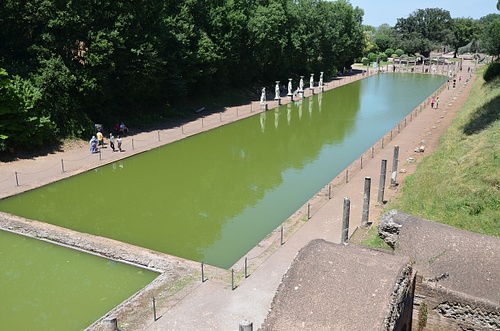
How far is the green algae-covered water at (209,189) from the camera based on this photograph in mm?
15695

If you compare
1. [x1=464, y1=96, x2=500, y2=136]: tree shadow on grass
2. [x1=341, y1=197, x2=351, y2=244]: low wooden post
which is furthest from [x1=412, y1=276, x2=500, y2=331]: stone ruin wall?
[x1=464, y1=96, x2=500, y2=136]: tree shadow on grass

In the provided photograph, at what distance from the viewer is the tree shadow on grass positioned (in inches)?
943

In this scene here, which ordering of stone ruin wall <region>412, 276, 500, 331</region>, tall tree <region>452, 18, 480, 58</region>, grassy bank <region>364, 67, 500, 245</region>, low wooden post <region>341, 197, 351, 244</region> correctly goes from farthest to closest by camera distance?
tall tree <region>452, 18, 480, 58</region> → grassy bank <region>364, 67, 500, 245</region> → low wooden post <region>341, 197, 351, 244</region> → stone ruin wall <region>412, 276, 500, 331</region>

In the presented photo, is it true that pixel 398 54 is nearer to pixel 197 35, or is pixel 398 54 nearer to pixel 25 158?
pixel 197 35

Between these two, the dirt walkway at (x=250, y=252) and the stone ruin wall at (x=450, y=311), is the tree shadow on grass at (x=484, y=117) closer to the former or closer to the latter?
the dirt walkway at (x=250, y=252)

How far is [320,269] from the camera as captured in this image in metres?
7.00

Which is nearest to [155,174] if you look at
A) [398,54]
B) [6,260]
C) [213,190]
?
[213,190]

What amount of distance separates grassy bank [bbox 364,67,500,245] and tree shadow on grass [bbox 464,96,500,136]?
21.2 inches

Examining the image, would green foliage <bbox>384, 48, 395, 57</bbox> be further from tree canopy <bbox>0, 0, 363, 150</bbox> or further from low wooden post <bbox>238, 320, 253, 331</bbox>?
low wooden post <bbox>238, 320, 253, 331</bbox>

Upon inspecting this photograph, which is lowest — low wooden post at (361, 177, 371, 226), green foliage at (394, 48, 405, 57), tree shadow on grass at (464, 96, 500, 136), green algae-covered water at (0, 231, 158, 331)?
green algae-covered water at (0, 231, 158, 331)

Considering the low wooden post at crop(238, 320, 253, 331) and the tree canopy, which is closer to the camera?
the low wooden post at crop(238, 320, 253, 331)

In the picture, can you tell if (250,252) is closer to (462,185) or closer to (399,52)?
(462,185)

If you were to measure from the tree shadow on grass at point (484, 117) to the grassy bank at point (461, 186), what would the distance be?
1.77ft

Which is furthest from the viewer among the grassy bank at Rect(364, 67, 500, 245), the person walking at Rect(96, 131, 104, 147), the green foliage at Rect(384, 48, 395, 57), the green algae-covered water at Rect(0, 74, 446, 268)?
the green foliage at Rect(384, 48, 395, 57)
